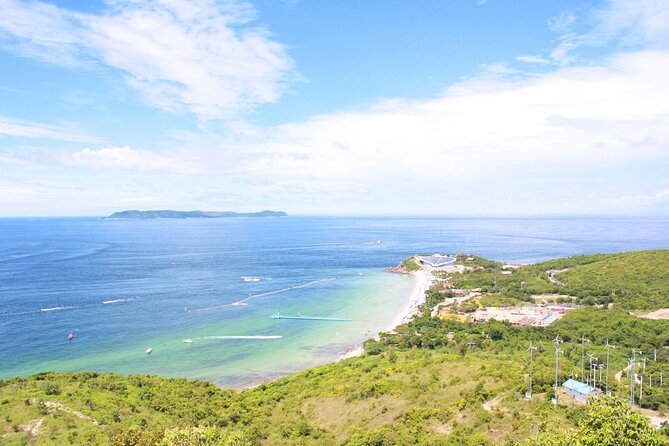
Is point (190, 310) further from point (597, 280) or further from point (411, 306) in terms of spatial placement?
point (597, 280)

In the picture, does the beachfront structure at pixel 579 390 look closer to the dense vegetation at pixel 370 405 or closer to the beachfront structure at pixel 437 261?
the dense vegetation at pixel 370 405

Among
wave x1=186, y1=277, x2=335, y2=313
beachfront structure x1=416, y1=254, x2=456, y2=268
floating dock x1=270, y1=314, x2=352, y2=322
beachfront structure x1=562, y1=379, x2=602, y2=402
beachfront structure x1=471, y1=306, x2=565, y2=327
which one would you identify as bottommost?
floating dock x1=270, y1=314, x2=352, y2=322

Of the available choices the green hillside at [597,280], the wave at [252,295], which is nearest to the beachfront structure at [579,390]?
the green hillside at [597,280]

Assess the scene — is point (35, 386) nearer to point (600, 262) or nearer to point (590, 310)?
point (590, 310)

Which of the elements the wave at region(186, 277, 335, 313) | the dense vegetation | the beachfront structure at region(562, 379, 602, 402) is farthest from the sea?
the beachfront structure at region(562, 379, 602, 402)

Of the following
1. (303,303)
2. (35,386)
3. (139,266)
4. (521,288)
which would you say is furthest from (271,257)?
(35,386)

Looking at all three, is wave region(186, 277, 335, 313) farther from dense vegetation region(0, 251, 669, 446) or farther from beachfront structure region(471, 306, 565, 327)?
beachfront structure region(471, 306, 565, 327)
